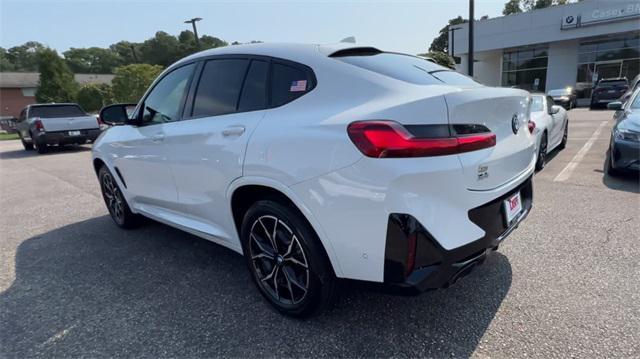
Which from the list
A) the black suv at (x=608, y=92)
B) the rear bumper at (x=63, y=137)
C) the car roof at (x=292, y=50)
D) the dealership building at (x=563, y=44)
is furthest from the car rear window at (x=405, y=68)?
the dealership building at (x=563, y=44)

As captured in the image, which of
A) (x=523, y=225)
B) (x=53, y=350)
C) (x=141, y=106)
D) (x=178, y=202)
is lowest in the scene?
(x=523, y=225)

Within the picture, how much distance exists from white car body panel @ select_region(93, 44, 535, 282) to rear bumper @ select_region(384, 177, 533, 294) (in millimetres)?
37

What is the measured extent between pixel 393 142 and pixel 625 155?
5.06 metres

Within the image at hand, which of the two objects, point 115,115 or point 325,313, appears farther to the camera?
point 115,115

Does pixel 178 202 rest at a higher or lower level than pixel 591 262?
higher

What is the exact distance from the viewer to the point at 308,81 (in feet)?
7.56

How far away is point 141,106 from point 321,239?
8.42ft

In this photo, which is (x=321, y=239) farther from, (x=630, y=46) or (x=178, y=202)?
(x=630, y=46)

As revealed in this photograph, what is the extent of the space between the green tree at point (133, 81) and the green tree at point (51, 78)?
7.59m

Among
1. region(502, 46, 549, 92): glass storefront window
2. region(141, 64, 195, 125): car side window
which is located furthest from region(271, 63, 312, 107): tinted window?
region(502, 46, 549, 92): glass storefront window

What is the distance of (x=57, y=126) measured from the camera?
12.8 m

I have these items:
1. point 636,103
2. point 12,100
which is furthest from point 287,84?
point 12,100

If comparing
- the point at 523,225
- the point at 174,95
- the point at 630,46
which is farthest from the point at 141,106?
the point at 630,46

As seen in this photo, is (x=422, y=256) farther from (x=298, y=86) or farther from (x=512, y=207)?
(x=298, y=86)
